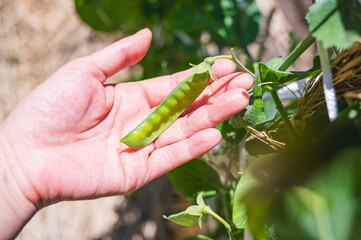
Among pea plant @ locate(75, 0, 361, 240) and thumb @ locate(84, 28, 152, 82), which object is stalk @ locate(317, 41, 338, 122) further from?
thumb @ locate(84, 28, 152, 82)

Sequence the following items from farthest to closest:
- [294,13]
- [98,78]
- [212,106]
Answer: [294,13], [98,78], [212,106]

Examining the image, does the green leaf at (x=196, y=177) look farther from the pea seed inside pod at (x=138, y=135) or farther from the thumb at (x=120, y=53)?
the thumb at (x=120, y=53)

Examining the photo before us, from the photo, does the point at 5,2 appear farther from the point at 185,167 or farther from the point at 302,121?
the point at 302,121

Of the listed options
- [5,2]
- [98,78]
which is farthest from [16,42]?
[98,78]

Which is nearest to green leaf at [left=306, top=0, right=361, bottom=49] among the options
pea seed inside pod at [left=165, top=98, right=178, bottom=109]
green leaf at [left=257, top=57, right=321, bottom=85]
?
green leaf at [left=257, top=57, right=321, bottom=85]

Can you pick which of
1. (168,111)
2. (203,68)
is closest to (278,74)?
(203,68)

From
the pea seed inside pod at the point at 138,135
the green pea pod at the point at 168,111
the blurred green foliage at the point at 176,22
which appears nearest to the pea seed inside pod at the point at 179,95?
the green pea pod at the point at 168,111

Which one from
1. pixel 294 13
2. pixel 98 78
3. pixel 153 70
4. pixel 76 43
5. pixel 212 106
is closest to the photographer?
pixel 212 106

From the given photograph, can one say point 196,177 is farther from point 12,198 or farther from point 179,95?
point 12,198

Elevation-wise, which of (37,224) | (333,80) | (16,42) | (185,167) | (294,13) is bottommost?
(37,224)
